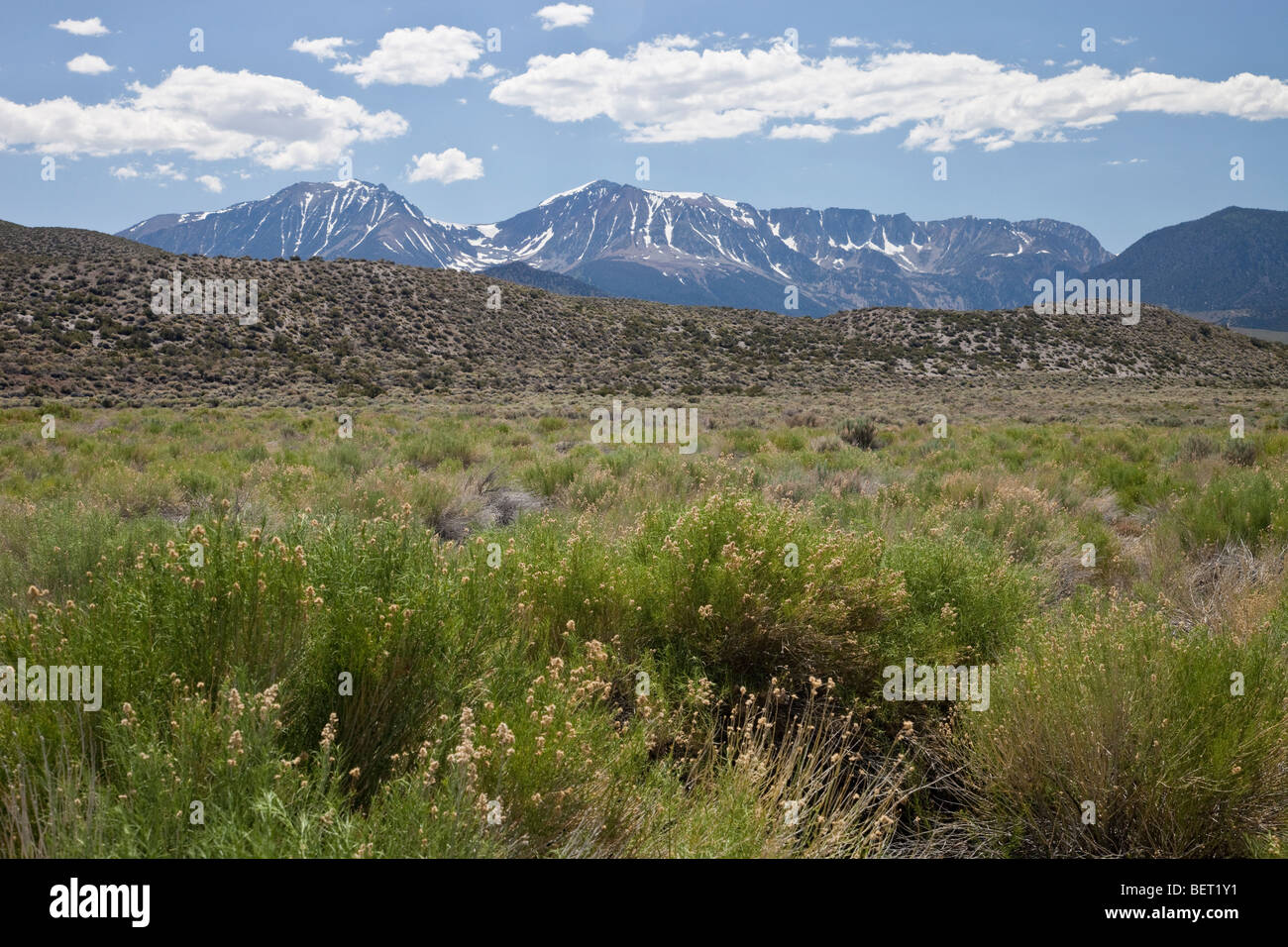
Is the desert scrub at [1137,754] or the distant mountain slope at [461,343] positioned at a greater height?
the distant mountain slope at [461,343]

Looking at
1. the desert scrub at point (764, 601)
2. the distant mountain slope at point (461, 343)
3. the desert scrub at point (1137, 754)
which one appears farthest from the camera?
the distant mountain slope at point (461, 343)

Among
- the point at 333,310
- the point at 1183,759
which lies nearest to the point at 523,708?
the point at 1183,759

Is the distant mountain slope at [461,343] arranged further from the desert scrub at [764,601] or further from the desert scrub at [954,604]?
the desert scrub at [954,604]

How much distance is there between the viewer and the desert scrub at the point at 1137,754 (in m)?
2.71

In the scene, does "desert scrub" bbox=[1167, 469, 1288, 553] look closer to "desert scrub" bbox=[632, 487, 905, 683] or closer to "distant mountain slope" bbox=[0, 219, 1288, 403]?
"desert scrub" bbox=[632, 487, 905, 683]

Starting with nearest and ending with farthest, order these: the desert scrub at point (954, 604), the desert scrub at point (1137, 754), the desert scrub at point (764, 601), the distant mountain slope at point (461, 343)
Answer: the desert scrub at point (1137, 754) < the desert scrub at point (764, 601) < the desert scrub at point (954, 604) < the distant mountain slope at point (461, 343)

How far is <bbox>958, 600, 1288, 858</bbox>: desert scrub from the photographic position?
2.71 m

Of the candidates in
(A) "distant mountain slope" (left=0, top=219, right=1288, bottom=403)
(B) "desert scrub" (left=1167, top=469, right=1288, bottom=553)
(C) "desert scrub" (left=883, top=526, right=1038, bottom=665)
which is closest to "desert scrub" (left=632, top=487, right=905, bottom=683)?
(C) "desert scrub" (left=883, top=526, right=1038, bottom=665)

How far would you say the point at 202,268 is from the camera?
5012 cm

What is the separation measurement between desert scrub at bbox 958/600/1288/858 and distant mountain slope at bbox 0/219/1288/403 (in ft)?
101

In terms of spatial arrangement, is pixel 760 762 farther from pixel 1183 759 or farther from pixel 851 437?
pixel 851 437

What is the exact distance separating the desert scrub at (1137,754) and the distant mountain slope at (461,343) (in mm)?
30708

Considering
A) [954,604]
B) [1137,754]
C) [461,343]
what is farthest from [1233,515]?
[461,343]

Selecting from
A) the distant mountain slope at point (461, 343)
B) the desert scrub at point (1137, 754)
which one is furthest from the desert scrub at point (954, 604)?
the distant mountain slope at point (461, 343)
